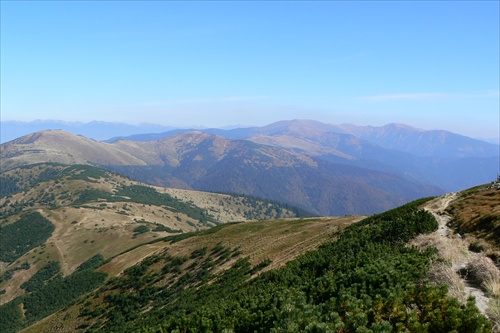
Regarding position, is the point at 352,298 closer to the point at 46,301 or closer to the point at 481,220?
the point at 481,220

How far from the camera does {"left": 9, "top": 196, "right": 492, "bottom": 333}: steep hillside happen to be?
14.4 metres

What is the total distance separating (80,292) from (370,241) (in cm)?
9468

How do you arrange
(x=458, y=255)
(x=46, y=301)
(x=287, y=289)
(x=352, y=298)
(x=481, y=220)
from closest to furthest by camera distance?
1. (x=352, y=298)
2. (x=458, y=255)
3. (x=287, y=289)
4. (x=481, y=220)
5. (x=46, y=301)

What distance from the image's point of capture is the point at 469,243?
26375mm

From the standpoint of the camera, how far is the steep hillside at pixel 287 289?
1442 centimetres

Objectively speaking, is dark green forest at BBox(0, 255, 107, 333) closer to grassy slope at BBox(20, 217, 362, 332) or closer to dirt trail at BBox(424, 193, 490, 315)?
grassy slope at BBox(20, 217, 362, 332)

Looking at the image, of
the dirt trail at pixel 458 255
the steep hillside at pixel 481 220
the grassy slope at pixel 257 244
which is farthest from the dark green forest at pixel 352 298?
the grassy slope at pixel 257 244

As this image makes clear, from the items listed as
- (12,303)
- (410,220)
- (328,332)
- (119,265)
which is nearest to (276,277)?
(410,220)

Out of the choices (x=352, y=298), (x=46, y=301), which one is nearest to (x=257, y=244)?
(x=352, y=298)

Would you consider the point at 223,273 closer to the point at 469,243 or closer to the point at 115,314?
the point at 115,314

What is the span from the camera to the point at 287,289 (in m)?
23.0

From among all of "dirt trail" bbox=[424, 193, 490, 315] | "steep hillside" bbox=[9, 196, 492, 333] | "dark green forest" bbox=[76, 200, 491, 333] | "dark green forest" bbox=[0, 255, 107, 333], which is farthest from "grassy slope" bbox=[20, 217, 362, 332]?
"dirt trail" bbox=[424, 193, 490, 315]

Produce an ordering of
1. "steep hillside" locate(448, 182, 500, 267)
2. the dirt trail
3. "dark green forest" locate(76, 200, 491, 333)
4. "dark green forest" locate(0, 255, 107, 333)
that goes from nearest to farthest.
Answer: "dark green forest" locate(76, 200, 491, 333) → the dirt trail → "steep hillside" locate(448, 182, 500, 267) → "dark green forest" locate(0, 255, 107, 333)

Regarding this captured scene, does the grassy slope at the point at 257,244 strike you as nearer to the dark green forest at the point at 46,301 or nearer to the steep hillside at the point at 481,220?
the dark green forest at the point at 46,301
